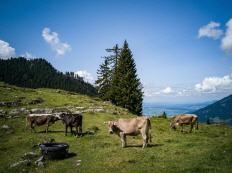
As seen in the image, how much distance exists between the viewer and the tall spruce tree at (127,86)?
64.5 metres

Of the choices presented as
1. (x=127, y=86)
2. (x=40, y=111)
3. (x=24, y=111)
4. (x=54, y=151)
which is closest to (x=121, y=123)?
(x=54, y=151)

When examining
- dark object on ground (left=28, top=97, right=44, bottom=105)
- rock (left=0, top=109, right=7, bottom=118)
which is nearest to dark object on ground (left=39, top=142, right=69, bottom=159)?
rock (left=0, top=109, right=7, bottom=118)

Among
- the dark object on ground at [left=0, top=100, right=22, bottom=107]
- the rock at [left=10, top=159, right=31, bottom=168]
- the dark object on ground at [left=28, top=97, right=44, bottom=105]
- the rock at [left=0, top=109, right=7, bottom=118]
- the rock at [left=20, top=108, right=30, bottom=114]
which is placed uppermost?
the dark object on ground at [left=28, top=97, right=44, bottom=105]

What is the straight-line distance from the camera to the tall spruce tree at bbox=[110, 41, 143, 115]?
64.5m

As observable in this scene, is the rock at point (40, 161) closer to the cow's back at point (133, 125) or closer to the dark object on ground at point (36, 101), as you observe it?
the cow's back at point (133, 125)

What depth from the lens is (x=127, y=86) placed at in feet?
214

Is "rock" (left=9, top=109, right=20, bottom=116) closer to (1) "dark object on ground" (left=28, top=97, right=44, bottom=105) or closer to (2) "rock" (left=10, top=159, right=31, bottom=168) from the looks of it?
(1) "dark object on ground" (left=28, top=97, right=44, bottom=105)

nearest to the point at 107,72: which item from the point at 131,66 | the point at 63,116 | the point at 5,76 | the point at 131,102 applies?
the point at 131,66

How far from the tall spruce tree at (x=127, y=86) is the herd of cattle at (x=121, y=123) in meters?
31.0

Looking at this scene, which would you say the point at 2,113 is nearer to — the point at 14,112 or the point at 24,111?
the point at 14,112

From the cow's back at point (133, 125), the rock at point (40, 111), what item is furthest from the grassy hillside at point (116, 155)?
the rock at point (40, 111)

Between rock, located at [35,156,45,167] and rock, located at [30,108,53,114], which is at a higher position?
rock, located at [30,108,53,114]

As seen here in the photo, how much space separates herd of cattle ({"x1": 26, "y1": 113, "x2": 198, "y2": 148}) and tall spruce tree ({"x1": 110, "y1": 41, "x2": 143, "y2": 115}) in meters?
31.0

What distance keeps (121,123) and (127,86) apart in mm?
43659
